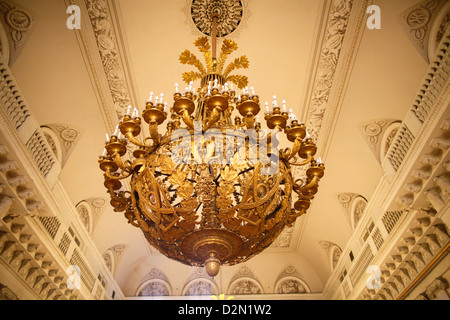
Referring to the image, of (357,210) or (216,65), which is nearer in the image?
(216,65)

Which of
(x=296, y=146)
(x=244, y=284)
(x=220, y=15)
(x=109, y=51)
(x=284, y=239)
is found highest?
(x=220, y=15)

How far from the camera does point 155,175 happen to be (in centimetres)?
248

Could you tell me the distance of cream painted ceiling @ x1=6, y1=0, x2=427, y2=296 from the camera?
4148mm

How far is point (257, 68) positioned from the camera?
5035mm

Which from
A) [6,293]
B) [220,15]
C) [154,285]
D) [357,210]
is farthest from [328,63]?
[154,285]

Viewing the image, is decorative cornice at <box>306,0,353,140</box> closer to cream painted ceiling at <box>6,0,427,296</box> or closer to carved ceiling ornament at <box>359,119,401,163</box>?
cream painted ceiling at <box>6,0,427,296</box>

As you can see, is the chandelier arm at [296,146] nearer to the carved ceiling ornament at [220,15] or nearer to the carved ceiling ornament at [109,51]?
the carved ceiling ornament at [220,15]

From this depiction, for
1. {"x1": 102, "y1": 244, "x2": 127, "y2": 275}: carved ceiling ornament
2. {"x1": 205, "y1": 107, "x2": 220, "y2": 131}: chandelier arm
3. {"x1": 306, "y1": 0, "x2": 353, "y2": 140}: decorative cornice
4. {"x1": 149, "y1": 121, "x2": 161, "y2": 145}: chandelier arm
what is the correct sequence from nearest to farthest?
{"x1": 205, "y1": 107, "x2": 220, "y2": 131}: chandelier arm < {"x1": 149, "y1": 121, "x2": 161, "y2": 145}: chandelier arm < {"x1": 306, "y1": 0, "x2": 353, "y2": 140}: decorative cornice < {"x1": 102, "y1": 244, "x2": 127, "y2": 275}: carved ceiling ornament

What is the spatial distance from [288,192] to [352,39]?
314 centimetres

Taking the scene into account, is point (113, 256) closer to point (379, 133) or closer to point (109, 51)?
point (109, 51)

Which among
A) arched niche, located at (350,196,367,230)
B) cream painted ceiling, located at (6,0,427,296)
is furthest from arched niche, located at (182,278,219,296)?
arched niche, located at (350,196,367,230)

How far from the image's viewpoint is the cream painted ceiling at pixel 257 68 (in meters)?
4.15

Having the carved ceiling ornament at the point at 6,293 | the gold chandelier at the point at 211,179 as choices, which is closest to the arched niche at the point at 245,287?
the carved ceiling ornament at the point at 6,293

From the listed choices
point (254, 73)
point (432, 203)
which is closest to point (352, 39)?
point (254, 73)
